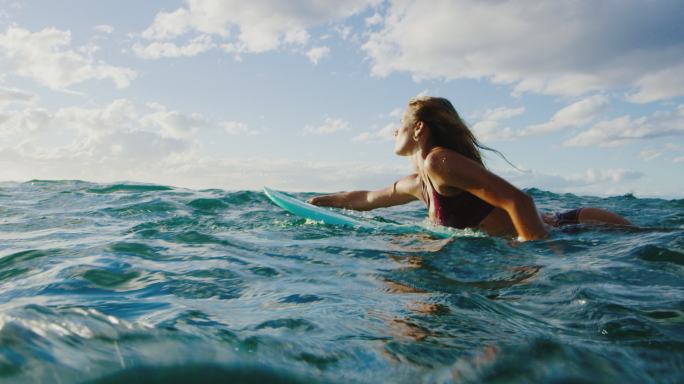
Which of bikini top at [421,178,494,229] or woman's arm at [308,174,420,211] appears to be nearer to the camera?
bikini top at [421,178,494,229]

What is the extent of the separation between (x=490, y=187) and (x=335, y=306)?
180 centimetres

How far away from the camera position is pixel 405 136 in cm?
444

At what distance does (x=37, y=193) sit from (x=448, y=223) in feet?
28.7

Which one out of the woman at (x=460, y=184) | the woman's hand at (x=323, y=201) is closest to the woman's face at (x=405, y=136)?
the woman at (x=460, y=184)

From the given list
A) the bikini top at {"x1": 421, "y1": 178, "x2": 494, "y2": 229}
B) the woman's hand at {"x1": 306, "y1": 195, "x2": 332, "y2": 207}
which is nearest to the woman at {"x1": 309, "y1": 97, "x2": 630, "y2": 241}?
the bikini top at {"x1": 421, "y1": 178, "x2": 494, "y2": 229}

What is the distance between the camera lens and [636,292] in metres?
2.58

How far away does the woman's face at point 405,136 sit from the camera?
438 cm

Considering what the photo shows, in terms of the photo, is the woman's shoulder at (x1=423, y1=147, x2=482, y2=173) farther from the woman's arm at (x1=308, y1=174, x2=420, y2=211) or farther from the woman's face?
the woman's arm at (x1=308, y1=174, x2=420, y2=211)

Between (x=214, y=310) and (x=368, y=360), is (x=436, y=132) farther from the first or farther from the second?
(x=368, y=360)

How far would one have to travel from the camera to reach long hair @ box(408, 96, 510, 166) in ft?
13.9

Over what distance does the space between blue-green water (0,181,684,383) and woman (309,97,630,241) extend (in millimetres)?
251

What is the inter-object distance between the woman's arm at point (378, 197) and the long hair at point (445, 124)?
95cm

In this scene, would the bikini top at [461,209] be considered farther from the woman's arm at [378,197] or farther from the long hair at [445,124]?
the woman's arm at [378,197]

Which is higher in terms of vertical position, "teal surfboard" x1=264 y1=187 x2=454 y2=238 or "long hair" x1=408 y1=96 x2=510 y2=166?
"long hair" x1=408 y1=96 x2=510 y2=166
